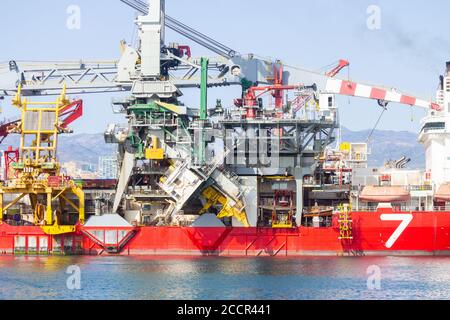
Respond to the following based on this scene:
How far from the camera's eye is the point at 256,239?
5434 centimetres

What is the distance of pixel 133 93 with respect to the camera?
57125 mm

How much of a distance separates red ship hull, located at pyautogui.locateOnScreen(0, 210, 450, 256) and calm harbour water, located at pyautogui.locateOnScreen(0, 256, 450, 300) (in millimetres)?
1483

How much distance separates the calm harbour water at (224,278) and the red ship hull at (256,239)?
1483 millimetres

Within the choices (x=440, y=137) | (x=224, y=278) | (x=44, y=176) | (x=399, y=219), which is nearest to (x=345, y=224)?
(x=399, y=219)

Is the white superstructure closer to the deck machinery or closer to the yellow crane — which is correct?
the deck machinery

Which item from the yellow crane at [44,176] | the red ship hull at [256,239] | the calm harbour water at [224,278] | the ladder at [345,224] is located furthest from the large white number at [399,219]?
the yellow crane at [44,176]

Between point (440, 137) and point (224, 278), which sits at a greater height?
point (440, 137)

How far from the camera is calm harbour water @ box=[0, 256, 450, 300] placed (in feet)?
126

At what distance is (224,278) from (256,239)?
452 inches

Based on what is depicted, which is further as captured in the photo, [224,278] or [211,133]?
[211,133]

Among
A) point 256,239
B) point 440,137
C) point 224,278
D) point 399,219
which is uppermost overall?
point 440,137

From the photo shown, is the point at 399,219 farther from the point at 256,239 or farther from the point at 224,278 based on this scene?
the point at 224,278

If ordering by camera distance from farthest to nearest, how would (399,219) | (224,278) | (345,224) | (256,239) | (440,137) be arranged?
(440,137)
(256,239)
(345,224)
(399,219)
(224,278)
